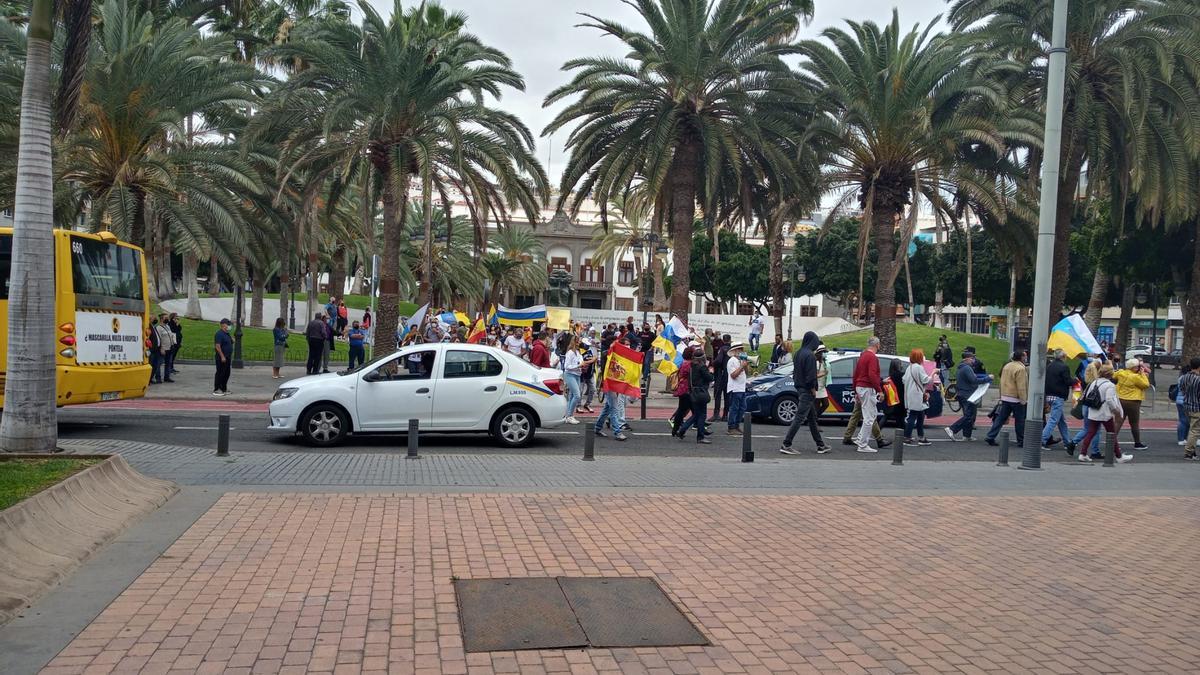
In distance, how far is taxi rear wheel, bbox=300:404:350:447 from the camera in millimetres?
13133

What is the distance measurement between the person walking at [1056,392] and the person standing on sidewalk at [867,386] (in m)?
3.10

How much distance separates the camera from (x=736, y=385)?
15852 millimetres

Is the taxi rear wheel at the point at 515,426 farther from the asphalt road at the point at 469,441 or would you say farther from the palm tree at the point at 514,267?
the palm tree at the point at 514,267

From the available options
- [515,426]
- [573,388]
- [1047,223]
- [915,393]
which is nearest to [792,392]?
[915,393]

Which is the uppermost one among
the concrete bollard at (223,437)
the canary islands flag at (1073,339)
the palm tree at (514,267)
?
the palm tree at (514,267)

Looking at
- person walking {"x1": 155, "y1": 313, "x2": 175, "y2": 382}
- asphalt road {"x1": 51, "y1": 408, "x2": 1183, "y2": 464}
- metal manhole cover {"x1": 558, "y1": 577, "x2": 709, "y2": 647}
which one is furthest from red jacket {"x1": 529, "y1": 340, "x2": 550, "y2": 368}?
metal manhole cover {"x1": 558, "y1": 577, "x2": 709, "y2": 647}

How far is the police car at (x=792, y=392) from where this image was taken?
18156 millimetres

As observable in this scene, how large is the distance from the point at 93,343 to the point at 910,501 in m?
11.5

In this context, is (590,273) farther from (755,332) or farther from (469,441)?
(469,441)

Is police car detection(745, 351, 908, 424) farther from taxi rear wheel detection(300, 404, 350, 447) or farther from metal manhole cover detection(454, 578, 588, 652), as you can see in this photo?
metal manhole cover detection(454, 578, 588, 652)

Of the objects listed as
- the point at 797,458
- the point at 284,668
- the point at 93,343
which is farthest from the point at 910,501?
the point at 93,343

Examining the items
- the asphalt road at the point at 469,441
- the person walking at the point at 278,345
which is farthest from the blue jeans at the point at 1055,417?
A: the person walking at the point at 278,345

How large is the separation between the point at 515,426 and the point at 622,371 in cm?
202

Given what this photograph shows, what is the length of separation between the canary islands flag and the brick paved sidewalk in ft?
19.8
